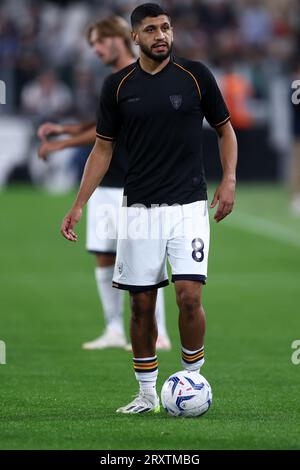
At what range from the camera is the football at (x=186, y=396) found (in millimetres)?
Result: 7832

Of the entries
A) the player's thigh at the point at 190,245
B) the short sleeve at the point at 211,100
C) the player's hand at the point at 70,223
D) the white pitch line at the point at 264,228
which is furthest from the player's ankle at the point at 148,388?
the white pitch line at the point at 264,228

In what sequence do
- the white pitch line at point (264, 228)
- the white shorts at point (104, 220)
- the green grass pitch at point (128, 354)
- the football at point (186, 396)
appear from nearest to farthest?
the green grass pitch at point (128, 354), the football at point (186, 396), the white shorts at point (104, 220), the white pitch line at point (264, 228)

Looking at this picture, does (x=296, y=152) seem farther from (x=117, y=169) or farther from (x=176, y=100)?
(x=176, y=100)

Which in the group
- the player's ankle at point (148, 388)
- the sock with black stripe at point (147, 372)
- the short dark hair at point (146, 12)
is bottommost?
the player's ankle at point (148, 388)

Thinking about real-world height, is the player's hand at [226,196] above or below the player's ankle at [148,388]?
above

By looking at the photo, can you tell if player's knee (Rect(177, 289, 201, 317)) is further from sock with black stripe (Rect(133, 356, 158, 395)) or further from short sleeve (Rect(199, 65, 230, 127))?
short sleeve (Rect(199, 65, 230, 127))

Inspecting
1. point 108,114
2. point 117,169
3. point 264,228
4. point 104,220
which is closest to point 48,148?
point 117,169

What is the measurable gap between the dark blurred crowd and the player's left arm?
19.2 metres

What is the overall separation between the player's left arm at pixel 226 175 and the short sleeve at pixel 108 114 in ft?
2.06

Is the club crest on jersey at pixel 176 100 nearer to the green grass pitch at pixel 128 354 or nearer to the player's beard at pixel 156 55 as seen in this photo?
the player's beard at pixel 156 55

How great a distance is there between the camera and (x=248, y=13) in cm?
3353

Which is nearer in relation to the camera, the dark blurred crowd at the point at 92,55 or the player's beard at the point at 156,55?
the player's beard at the point at 156,55
